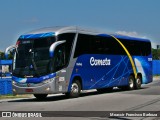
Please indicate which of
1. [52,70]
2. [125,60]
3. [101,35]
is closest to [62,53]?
[52,70]

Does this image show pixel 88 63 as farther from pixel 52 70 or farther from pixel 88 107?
pixel 88 107

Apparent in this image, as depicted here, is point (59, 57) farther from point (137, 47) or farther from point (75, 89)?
point (137, 47)

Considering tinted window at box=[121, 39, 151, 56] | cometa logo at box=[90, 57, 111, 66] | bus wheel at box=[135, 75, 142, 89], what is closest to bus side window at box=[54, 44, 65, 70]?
cometa logo at box=[90, 57, 111, 66]

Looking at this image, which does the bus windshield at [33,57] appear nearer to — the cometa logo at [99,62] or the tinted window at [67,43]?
the tinted window at [67,43]

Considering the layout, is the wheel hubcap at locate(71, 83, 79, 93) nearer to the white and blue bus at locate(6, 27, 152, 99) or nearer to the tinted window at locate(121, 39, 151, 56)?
the white and blue bus at locate(6, 27, 152, 99)

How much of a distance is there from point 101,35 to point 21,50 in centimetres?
520

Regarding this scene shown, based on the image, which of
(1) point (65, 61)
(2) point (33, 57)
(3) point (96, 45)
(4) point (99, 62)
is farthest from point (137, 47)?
(2) point (33, 57)

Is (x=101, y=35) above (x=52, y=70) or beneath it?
above

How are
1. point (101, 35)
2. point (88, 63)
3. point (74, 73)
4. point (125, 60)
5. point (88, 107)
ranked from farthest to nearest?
point (125, 60) → point (101, 35) → point (88, 63) → point (74, 73) → point (88, 107)

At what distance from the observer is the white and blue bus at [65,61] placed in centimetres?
1864

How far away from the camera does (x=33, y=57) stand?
18.9 m

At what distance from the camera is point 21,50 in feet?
63.7

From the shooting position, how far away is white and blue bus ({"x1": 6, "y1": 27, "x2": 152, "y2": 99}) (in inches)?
734

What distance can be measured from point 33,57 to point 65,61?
59.5 inches
